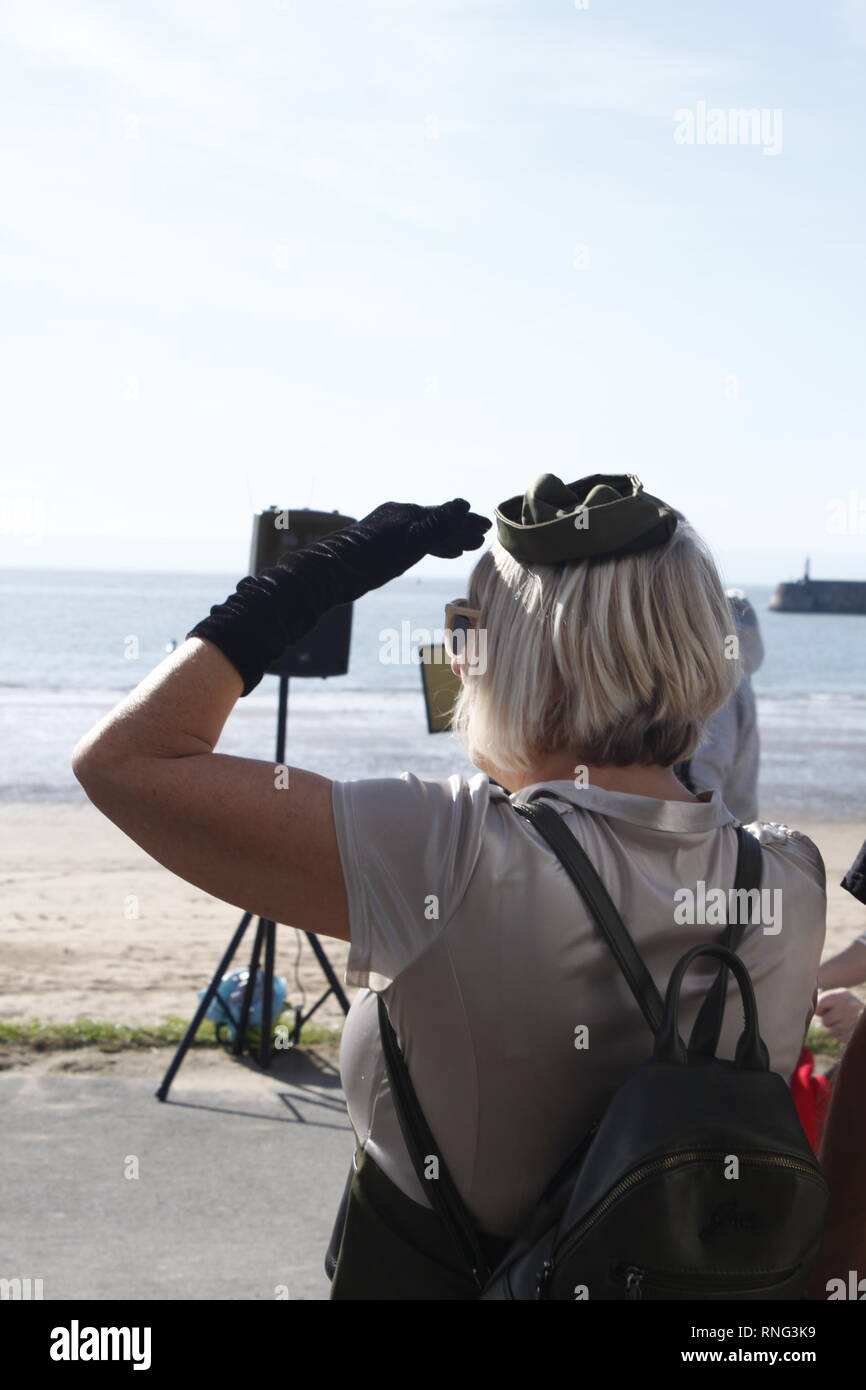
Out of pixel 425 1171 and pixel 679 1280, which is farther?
pixel 425 1171

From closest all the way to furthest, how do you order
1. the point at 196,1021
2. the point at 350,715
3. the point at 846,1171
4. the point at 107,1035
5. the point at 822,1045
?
→ the point at 846,1171, the point at 196,1021, the point at 107,1035, the point at 822,1045, the point at 350,715

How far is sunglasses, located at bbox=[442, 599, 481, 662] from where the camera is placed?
1.65m

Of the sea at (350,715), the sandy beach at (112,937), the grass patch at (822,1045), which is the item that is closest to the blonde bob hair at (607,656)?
the sea at (350,715)

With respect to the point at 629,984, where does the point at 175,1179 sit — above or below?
below

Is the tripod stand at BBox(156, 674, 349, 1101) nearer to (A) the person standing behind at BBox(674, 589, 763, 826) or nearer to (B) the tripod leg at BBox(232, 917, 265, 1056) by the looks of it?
(B) the tripod leg at BBox(232, 917, 265, 1056)

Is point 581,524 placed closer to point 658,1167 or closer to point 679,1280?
point 658,1167

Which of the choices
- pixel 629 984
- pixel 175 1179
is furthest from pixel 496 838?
pixel 175 1179

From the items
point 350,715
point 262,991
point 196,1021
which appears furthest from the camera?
point 350,715

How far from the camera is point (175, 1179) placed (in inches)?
163

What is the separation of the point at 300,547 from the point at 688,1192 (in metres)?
3.06

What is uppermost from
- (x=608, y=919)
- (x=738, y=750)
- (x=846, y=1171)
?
(x=608, y=919)

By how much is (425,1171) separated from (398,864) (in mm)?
367

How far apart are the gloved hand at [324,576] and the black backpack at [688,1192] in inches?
22.9
